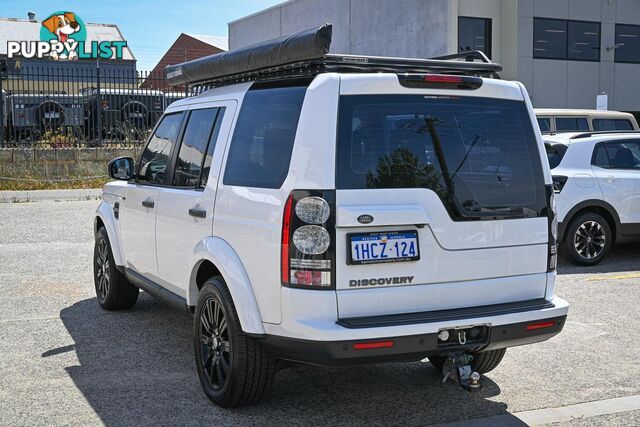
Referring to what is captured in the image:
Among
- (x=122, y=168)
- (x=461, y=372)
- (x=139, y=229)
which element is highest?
(x=122, y=168)

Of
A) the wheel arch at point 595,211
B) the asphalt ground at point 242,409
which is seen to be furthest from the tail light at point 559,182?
the asphalt ground at point 242,409

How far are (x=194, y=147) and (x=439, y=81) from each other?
6.11ft

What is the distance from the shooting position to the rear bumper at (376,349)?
3982mm

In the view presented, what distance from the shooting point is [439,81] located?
4434 mm

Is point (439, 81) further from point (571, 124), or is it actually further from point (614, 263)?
point (571, 124)

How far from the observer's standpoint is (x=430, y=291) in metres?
4.24

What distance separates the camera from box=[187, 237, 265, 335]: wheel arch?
431cm

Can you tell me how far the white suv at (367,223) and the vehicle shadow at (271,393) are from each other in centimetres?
23

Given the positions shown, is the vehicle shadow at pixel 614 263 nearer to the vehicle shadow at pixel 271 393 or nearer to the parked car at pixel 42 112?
the vehicle shadow at pixel 271 393

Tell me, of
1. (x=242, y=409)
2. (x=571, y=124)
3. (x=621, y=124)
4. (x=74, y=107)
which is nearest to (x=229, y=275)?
(x=242, y=409)

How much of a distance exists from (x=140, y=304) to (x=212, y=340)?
120 inches

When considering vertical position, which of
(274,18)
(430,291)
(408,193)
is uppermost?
(274,18)

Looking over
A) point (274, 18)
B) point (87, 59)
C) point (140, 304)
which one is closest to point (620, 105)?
point (274, 18)

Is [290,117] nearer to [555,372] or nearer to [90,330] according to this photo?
[555,372]
